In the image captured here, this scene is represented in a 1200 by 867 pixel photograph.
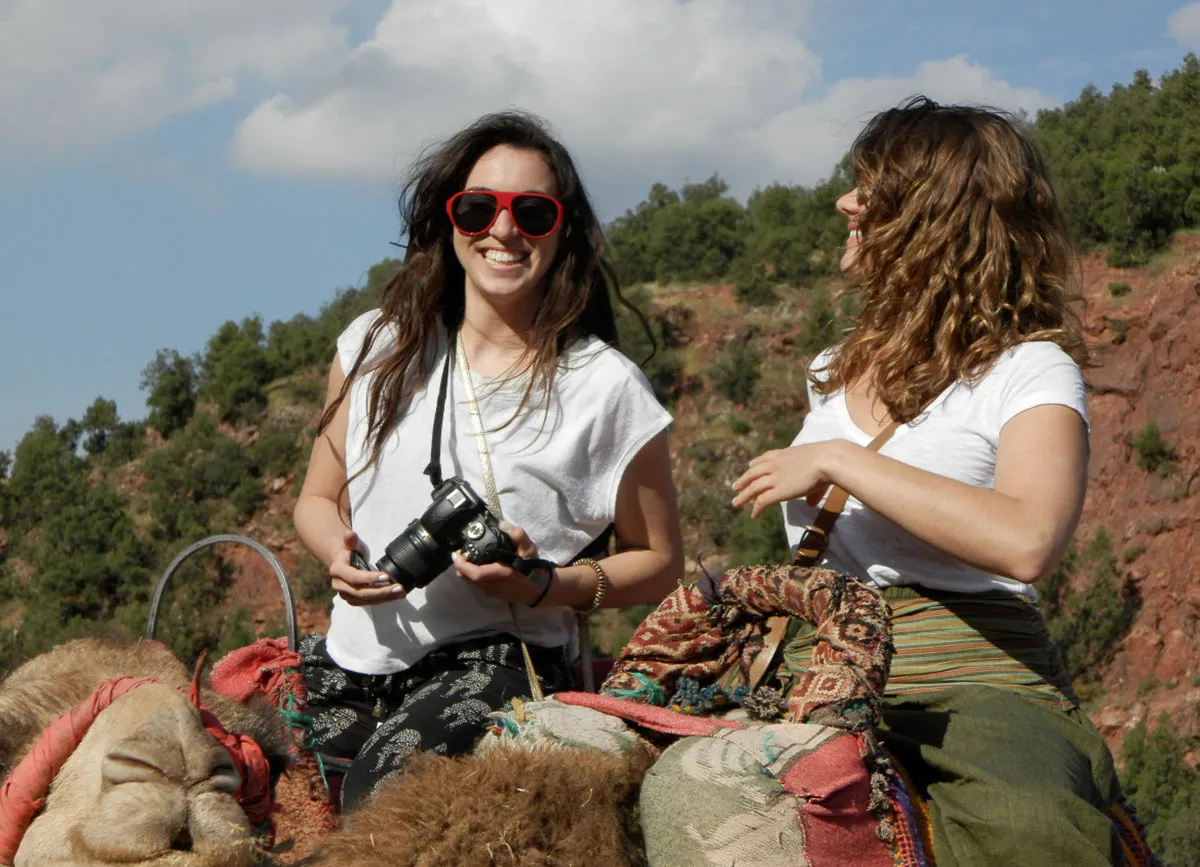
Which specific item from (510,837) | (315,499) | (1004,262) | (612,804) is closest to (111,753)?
(510,837)

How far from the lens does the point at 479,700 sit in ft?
9.62

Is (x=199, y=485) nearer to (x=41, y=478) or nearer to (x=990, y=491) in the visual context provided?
(x=41, y=478)

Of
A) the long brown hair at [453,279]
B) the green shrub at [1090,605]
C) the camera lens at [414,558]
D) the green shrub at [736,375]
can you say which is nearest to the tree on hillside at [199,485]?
the green shrub at [736,375]

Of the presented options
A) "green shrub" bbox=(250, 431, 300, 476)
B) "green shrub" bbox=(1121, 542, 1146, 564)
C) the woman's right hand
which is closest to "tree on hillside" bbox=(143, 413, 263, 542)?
"green shrub" bbox=(250, 431, 300, 476)

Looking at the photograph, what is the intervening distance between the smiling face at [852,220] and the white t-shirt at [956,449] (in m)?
0.47

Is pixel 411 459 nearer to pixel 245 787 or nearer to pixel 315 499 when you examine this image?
pixel 315 499

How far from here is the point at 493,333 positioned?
11.6ft

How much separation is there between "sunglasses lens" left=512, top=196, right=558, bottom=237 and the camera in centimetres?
78

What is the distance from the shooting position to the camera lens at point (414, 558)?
3.01 metres

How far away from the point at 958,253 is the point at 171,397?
118 ft

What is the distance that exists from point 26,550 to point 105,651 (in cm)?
3152

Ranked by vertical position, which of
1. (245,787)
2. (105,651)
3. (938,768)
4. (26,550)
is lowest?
(26,550)

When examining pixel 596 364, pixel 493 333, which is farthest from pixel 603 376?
pixel 493 333

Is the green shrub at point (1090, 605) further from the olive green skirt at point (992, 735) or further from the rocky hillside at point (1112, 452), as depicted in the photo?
the olive green skirt at point (992, 735)
